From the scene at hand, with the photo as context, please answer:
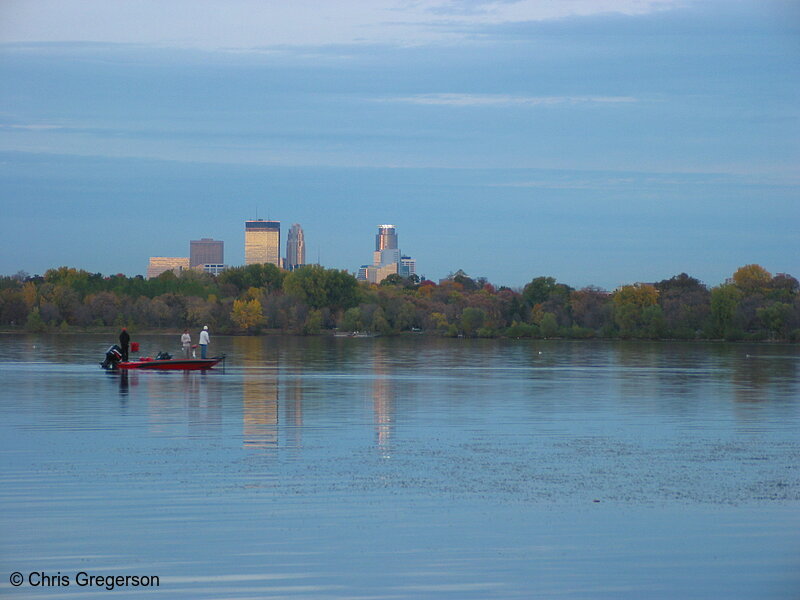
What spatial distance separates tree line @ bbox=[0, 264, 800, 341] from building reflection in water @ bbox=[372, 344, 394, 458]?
76392 mm

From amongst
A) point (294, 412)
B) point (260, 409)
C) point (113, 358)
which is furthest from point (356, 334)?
point (294, 412)

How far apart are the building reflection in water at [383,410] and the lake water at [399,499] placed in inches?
5.7

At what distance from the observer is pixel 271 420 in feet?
67.4

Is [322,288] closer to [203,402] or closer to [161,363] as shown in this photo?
[161,363]

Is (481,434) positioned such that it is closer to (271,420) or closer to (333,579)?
(271,420)

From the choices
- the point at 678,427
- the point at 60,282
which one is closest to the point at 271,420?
the point at 678,427

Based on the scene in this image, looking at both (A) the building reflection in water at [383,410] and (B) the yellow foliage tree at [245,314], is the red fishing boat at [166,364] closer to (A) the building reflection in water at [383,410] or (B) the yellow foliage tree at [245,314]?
(A) the building reflection in water at [383,410]

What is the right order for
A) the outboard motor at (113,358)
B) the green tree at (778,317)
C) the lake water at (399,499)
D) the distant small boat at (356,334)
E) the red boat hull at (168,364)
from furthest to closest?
the distant small boat at (356,334), the green tree at (778,317), the outboard motor at (113,358), the red boat hull at (168,364), the lake water at (399,499)

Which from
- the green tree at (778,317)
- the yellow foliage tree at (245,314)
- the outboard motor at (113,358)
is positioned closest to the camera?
the outboard motor at (113,358)

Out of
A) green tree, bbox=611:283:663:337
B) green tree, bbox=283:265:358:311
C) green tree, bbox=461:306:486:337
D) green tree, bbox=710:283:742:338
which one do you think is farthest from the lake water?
green tree, bbox=283:265:358:311

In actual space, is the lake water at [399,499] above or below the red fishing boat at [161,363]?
below

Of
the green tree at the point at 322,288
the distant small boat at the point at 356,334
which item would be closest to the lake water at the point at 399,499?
the distant small boat at the point at 356,334

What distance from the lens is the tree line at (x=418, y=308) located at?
4262 inches

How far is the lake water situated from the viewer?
30.9 feet
